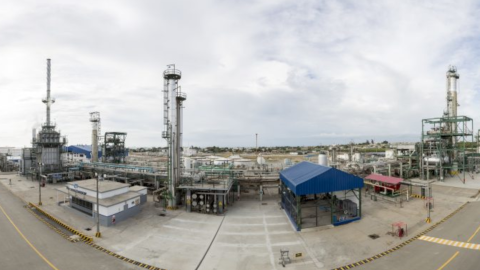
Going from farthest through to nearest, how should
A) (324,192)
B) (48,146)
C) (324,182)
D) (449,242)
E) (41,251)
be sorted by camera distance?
(48,146), (324,182), (324,192), (449,242), (41,251)

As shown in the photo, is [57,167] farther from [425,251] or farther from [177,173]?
[425,251]

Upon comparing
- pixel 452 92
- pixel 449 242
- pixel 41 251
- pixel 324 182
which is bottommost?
pixel 41 251

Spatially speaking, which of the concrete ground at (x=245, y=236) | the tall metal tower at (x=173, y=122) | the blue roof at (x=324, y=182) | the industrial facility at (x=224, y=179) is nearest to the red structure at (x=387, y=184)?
the industrial facility at (x=224, y=179)

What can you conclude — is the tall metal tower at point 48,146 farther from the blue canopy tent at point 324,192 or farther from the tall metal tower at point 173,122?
the blue canopy tent at point 324,192

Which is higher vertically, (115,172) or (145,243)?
(115,172)

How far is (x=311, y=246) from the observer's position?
19.7 meters

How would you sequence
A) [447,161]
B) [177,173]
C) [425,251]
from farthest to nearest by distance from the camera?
1. [447,161]
2. [177,173]
3. [425,251]

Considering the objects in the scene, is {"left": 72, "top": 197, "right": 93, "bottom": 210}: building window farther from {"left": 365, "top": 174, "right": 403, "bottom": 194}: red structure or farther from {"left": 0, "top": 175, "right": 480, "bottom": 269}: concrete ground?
{"left": 365, "top": 174, "right": 403, "bottom": 194}: red structure

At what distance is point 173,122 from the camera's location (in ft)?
109

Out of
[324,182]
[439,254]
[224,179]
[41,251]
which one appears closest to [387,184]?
[324,182]

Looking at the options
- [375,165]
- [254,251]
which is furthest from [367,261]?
[375,165]

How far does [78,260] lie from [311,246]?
768 inches

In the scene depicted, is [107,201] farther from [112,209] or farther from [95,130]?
[95,130]

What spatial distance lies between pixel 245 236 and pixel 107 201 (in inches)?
678
